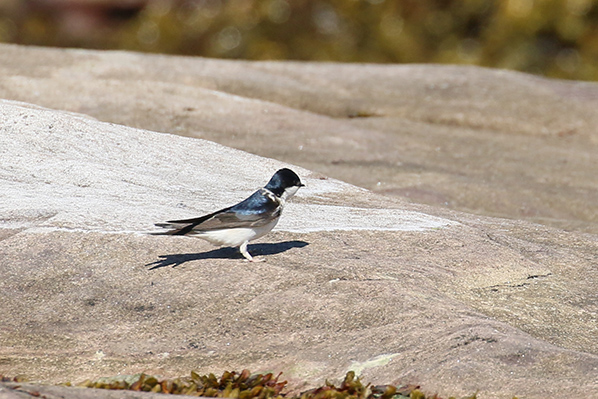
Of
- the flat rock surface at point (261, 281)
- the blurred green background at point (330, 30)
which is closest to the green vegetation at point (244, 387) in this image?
the flat rock surface at point (261, 281)

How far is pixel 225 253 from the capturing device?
8016mm

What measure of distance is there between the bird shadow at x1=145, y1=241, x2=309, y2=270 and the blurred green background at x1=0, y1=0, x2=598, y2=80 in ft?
68.0

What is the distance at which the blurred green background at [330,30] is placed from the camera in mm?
28266

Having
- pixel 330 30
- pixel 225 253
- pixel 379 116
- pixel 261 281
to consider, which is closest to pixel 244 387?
pixel 261 281

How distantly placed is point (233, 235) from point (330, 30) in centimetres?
2312

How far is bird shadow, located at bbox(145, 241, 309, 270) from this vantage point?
758 cm

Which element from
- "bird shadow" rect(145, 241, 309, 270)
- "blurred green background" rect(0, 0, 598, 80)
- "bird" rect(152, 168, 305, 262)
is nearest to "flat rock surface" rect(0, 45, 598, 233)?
"bird shadow" rect(145, 241, 309, 270)

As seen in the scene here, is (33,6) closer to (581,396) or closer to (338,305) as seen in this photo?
(338,305)

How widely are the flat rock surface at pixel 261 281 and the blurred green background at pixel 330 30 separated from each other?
16730mm

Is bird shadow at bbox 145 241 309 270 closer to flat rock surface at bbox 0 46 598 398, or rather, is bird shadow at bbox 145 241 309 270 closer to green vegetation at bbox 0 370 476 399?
flat rock surface at bbox 0 46 598 398

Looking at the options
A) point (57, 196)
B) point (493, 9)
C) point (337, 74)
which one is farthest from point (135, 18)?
point (57, 196)

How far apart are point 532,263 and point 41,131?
693 centimetres

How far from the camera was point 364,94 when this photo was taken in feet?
62.8

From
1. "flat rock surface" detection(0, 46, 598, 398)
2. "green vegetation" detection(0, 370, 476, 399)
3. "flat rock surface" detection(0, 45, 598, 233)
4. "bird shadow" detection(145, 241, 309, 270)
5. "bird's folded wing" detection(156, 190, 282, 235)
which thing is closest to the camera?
"green vegetation" detection(0, 370, 476, 399)
